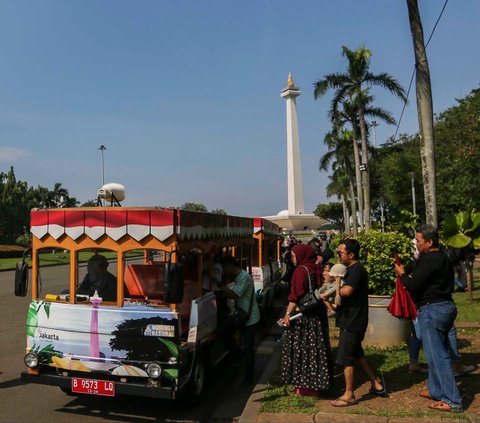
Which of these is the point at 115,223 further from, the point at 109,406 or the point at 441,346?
the point at 441,346

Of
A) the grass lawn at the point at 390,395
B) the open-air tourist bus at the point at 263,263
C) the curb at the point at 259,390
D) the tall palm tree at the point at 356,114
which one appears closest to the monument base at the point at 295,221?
the tall palm tree at the point at 356,114

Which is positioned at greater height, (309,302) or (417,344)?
(309,302)

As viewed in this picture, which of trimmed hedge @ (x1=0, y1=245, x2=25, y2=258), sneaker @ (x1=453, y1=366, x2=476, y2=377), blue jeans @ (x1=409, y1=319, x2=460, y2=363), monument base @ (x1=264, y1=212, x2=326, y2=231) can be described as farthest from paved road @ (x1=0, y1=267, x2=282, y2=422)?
monument base @ (x1=264, y1=212, x2=326, y2=231)

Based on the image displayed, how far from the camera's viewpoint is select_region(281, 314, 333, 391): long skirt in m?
5.20

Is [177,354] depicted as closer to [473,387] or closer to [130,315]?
[130,315]

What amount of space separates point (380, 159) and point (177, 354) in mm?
47187

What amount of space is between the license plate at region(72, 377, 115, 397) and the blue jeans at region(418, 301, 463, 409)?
3.18m

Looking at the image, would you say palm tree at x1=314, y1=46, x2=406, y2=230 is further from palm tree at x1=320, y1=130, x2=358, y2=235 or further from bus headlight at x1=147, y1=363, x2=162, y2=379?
bus headlight at x1=147, y1=363, x2=162, y2=379

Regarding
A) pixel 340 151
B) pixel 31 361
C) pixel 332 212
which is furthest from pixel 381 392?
pixel 332 212

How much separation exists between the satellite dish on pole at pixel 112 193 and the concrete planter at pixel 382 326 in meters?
3.94

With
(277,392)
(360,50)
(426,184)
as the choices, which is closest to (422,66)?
(426,184)

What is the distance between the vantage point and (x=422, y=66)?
9719mm

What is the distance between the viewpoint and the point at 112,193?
632cm

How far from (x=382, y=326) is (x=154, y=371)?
384cm
